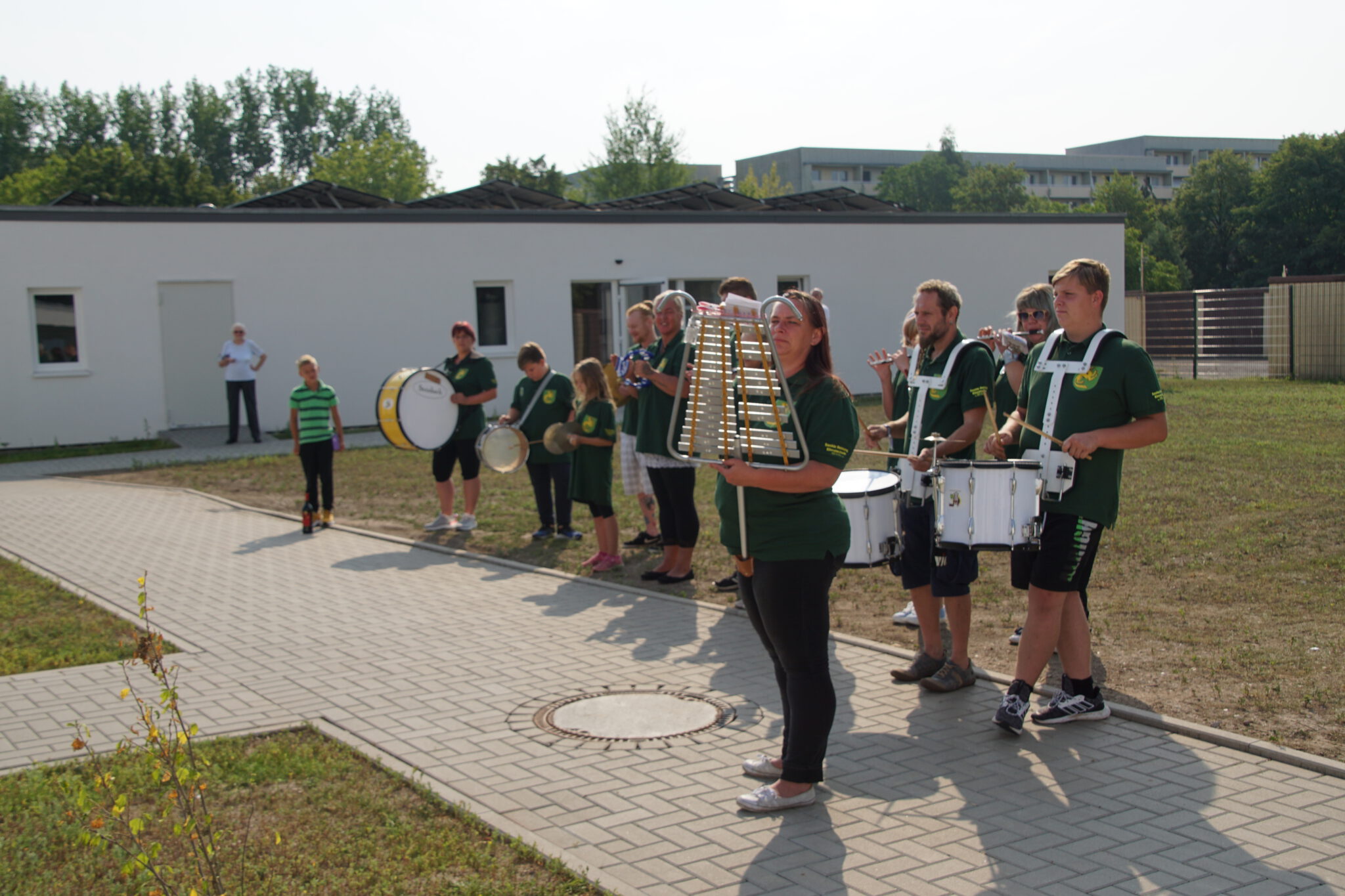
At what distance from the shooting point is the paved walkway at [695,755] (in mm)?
4152

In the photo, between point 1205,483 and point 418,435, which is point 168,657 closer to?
point 418,435

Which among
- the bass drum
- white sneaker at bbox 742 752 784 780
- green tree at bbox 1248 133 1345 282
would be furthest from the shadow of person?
green tree at bbox 1248 133 1345 282

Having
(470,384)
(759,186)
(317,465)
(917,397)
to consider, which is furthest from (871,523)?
(759,186)

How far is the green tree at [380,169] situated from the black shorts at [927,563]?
71.7m

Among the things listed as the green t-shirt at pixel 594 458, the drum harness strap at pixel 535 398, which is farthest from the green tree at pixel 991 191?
the green t-shirt at pixel 594 458

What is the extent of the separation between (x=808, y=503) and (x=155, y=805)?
2.99 metres

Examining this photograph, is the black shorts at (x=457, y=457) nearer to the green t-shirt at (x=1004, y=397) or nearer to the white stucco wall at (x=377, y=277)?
the green t-shirt at (x=1004, y=397)

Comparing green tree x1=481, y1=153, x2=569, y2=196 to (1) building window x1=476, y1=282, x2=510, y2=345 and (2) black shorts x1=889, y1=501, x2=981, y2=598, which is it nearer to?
(1) building window x1=476, y1=282, x2=510, y2=345

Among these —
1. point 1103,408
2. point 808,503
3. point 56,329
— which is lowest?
point 808,503

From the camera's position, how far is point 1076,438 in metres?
5.09

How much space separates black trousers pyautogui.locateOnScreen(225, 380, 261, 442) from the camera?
20.9 meters

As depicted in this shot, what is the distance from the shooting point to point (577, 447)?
10055mm

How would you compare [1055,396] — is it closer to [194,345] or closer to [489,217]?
[194,345]

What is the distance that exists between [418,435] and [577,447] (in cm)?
239
